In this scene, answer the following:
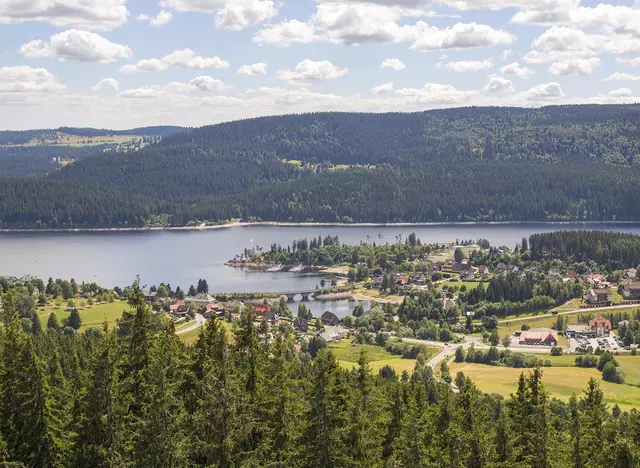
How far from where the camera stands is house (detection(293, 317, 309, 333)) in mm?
83312

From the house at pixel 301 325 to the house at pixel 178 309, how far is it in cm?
1137

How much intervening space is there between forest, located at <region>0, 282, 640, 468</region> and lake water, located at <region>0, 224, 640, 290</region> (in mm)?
90542

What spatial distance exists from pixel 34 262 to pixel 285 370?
4950 inches

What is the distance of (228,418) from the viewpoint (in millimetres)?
19062

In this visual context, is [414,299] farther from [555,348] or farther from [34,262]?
[34,262]

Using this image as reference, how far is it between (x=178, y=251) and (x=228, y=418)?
141397 mm

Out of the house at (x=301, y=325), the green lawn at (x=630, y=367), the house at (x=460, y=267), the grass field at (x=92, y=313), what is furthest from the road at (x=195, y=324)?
the house at (x=460, y=267)

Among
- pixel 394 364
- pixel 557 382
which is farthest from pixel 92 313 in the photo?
pixel 557 382

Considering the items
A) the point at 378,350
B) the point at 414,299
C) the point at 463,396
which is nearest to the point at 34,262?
Result: the point at 414,299

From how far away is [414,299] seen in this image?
96438 mm

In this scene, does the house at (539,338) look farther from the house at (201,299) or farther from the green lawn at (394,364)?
the house at (201,299)

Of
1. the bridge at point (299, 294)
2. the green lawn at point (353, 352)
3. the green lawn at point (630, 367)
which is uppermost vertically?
the green lawn at point (353, 352)

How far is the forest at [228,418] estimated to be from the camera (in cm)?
1831

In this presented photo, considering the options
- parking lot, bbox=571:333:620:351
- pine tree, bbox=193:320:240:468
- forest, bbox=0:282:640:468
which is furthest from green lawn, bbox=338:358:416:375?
pine tree, bbox=193:320:240:468
